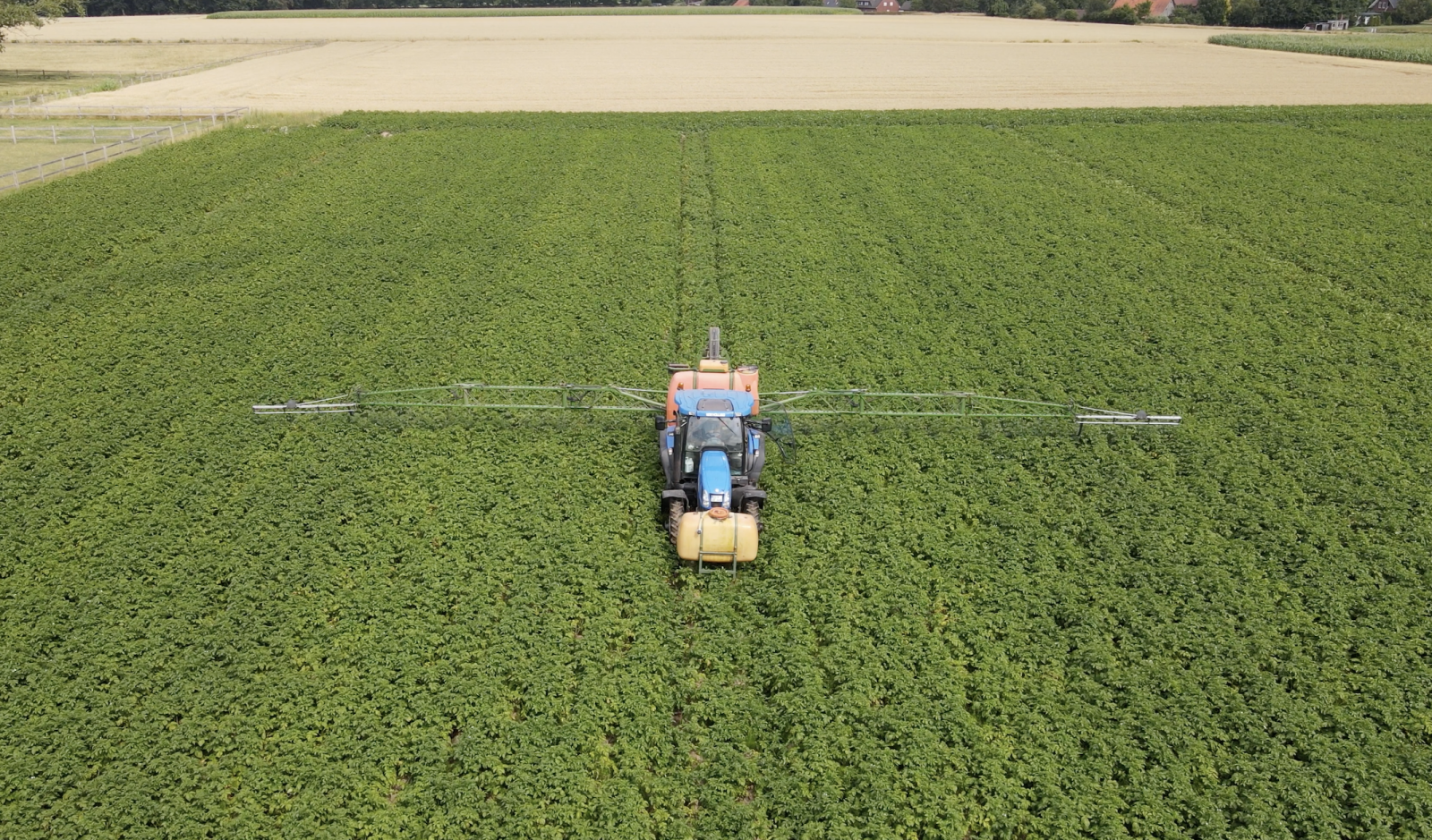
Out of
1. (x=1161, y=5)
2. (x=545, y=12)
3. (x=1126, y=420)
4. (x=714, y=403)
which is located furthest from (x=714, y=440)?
(x=1161, y=5)

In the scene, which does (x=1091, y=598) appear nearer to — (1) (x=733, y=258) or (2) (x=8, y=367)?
(1) (x=733, y=258)

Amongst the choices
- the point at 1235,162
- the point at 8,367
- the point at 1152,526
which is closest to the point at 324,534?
the point at 8,367

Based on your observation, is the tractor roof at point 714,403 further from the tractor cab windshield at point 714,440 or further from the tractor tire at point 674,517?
the tractor tire at point 674,517

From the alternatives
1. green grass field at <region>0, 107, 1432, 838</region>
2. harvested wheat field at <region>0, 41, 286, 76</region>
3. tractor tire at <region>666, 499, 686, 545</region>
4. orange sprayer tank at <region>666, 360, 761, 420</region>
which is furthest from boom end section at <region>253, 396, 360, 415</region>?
harvested wheat field at <region>0, 41, 286, 76</region>

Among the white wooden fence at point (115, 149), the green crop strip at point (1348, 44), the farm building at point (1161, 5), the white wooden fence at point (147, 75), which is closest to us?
the white wooden fence at point (115, 149)

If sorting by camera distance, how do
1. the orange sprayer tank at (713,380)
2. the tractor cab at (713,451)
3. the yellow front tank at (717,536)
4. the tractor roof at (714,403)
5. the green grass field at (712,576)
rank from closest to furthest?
1. the green grass field at (712,576)
2. the yellow front tank at (717,536)
3. the tractor cab at (713,451)
4. the tractor roof at (714,403)
5. the orange sprayer tank at (713,380)

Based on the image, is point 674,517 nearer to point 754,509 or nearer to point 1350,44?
point 754,509

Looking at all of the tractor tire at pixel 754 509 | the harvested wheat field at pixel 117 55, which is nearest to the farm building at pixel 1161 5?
the harvested wheat field at pixel 117 55

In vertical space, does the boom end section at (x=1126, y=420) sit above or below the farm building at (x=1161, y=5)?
below
